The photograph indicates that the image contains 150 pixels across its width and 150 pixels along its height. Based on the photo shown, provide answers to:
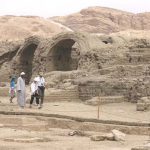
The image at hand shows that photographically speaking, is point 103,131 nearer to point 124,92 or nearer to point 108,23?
point 124,92

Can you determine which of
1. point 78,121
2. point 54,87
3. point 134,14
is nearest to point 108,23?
point 134,14

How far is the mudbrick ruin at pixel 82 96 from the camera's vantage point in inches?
439

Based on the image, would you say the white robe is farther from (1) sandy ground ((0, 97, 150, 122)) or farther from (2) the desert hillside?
(2) the desert hillside

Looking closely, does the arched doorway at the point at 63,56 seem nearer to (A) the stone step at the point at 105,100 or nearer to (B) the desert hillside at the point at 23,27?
(A) the stone step at the point at 105,100

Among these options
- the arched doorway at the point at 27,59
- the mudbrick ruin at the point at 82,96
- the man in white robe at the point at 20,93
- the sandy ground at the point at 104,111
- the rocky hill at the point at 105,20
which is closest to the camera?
the mudbrick ruin at the point at 82,96

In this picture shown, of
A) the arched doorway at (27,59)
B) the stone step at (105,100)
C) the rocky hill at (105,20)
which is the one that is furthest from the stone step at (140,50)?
the rocky hill at (105,20)

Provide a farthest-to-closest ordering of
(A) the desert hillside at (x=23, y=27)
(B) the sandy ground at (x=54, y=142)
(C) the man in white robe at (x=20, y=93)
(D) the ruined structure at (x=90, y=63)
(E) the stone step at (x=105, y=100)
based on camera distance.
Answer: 1. (A) the desert hillside at (x=23, y=27)
2. (D) the ruined structure at (x=90, y=63)
3. (E) the stone step at (x=105, y=100)
4. (C) the man in white robe at (x=20, y=93)
5. (B) the sandy ground at (x=54, y=142)

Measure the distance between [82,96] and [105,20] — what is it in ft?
204

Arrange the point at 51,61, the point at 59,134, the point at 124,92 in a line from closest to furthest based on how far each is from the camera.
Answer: the point at 59,134 < the point at 124,92 < the point at 51,61

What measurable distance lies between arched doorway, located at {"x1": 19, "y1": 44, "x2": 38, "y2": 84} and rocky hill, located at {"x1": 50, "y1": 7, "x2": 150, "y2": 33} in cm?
4481

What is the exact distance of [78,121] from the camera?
1393 centimetres

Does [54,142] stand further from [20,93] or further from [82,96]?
[82,96]

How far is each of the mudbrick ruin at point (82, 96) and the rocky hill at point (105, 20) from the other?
145 feet

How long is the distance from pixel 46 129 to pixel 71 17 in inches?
2953
